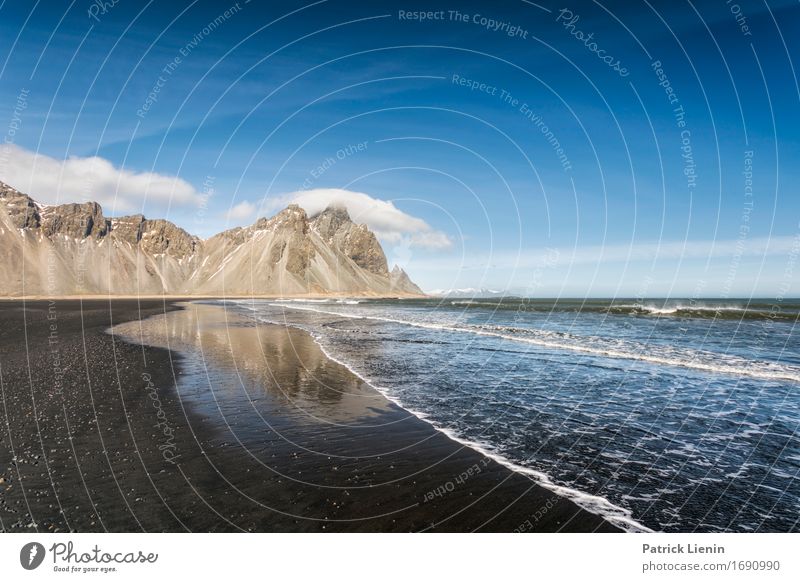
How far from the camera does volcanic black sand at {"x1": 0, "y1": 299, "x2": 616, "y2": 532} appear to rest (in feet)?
20.8

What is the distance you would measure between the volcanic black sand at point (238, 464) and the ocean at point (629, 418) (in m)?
1.20

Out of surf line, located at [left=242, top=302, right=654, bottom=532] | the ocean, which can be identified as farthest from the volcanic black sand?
the ocean

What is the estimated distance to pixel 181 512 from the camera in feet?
21.1

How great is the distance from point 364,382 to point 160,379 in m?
8.27

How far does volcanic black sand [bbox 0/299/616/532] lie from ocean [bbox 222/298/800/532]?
1201 mm

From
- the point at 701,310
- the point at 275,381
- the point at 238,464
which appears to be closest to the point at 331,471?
the point at 238,464

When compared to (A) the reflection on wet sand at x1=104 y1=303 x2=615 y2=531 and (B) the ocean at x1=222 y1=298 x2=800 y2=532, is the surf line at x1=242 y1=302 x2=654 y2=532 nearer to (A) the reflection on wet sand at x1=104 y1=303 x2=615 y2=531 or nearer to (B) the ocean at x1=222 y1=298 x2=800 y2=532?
(B) the ocean at x1=222 y1=298 x2=800 y2=532

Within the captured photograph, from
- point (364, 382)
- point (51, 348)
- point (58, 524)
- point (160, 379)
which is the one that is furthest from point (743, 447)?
point (51, 348)

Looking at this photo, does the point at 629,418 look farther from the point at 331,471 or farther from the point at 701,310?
the point at 701,310

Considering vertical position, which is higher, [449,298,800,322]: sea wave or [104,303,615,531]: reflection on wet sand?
[449,298,800,322]: sea wave

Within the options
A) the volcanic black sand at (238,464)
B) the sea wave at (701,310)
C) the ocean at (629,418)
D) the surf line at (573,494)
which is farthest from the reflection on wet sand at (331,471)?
the sea wave at (701,310)

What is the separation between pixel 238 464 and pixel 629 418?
11112 mm

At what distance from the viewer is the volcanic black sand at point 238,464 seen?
6348mm

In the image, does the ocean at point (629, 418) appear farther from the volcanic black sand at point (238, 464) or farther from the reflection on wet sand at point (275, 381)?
the reflection on wet sand at point (275, 381)
